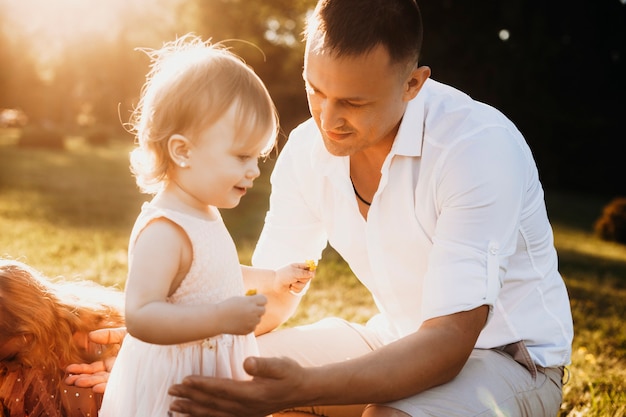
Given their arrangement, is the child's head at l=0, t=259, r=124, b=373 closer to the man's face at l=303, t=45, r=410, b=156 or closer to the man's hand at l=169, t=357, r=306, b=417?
the man's hand at l=169, t=357, r=306, b=417

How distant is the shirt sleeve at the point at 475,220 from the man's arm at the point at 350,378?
0.09 m

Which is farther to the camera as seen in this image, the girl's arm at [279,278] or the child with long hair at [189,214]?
the girl's arm at [279,278]

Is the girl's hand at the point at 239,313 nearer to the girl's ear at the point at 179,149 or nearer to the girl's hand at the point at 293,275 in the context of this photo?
the girl's ear at the point at 179,149

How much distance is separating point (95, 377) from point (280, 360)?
3.71 ft

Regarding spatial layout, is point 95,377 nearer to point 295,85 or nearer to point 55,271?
point 55,271

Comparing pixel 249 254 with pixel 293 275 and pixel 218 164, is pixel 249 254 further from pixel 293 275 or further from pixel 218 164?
pixel 218 164

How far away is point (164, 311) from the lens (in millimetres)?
1958

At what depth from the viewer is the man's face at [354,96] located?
2617 mm

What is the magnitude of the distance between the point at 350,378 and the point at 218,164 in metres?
0.78

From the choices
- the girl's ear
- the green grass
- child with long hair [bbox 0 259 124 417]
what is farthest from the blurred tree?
the girl's ear

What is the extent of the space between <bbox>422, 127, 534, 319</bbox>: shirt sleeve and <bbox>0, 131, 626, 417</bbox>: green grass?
1465mm

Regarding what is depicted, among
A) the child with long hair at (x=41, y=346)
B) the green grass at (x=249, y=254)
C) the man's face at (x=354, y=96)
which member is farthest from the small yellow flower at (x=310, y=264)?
the green grass at (x=249, y=254)

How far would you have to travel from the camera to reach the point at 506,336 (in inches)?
111

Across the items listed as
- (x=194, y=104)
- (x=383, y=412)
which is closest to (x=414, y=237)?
(x=383, y=412)
